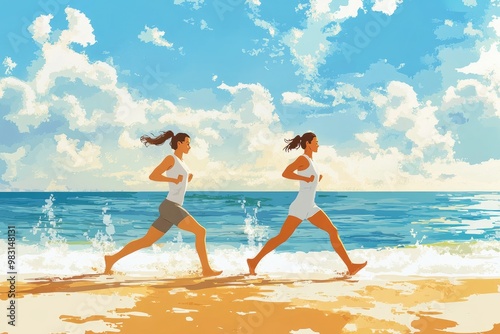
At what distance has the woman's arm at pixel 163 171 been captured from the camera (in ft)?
25.8

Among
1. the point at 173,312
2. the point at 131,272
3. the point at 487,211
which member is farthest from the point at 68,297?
the point at 487,211

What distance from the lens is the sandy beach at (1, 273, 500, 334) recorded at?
19.7ft

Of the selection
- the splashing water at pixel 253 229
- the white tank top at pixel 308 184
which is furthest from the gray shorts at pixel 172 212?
the splashing water at pixel 253 229

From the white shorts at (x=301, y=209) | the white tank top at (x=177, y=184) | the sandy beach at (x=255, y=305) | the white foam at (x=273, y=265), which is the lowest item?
the sandy beach at (x=255, y=305)

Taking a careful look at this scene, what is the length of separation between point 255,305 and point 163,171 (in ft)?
7.30

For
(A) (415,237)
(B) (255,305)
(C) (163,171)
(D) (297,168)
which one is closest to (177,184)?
(C) (163,171)

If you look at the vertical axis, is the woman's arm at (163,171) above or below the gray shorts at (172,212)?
above

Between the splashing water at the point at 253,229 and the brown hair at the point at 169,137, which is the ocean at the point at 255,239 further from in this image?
the brown hair at the point at 169,137

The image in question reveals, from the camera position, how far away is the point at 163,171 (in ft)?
26.1

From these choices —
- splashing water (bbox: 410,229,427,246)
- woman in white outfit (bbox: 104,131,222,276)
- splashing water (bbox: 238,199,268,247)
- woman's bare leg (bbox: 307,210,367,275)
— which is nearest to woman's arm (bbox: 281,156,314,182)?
woman's bare leg (bbox: 307,210,367,275)

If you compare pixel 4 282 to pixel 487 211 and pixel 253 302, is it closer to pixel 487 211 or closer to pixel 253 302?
pixel 253 302

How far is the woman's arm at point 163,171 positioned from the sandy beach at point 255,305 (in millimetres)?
1368

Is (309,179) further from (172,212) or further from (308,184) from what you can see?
(172,212)

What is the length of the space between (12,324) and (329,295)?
3522 millimetres
